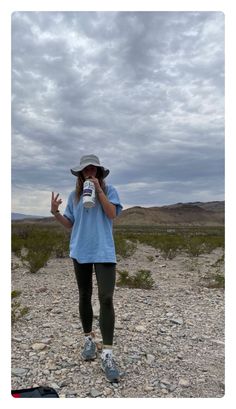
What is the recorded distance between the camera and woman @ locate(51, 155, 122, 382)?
2.50m

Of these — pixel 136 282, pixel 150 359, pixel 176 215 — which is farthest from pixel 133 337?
pixel 176 215

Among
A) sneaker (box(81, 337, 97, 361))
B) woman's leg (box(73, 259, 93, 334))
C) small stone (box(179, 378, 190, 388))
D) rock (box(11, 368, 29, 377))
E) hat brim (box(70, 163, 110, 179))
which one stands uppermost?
hat brim (box(70, 163, 110, 179))

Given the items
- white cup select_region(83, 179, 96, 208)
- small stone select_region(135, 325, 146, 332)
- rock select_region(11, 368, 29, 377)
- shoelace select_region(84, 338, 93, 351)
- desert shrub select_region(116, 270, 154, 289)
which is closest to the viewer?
white cup select_region(83, 179, 96, 208)

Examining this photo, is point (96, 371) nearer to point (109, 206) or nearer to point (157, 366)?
point (157, 366)

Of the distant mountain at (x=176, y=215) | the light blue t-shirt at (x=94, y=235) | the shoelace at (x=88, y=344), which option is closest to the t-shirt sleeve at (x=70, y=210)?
the light blue t-shirt at (x=94, y=235)

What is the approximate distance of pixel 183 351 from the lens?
3312mm

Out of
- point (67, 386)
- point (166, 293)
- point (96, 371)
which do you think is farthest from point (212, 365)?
point (166, 293)

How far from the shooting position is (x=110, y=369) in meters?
2.62

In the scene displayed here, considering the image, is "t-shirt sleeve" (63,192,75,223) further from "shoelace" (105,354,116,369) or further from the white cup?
"shoelace" (105,354,116,369)

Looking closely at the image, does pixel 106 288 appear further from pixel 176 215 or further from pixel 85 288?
pixel 176 215

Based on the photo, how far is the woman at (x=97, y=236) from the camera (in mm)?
2500

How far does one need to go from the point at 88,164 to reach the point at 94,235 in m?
0.43

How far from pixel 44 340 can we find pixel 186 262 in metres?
5.73

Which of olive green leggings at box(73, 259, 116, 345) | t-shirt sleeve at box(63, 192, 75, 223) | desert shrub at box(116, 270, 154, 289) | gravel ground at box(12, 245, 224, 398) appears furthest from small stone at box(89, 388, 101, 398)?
desert shrub at box(116, 270, 154, 289)
